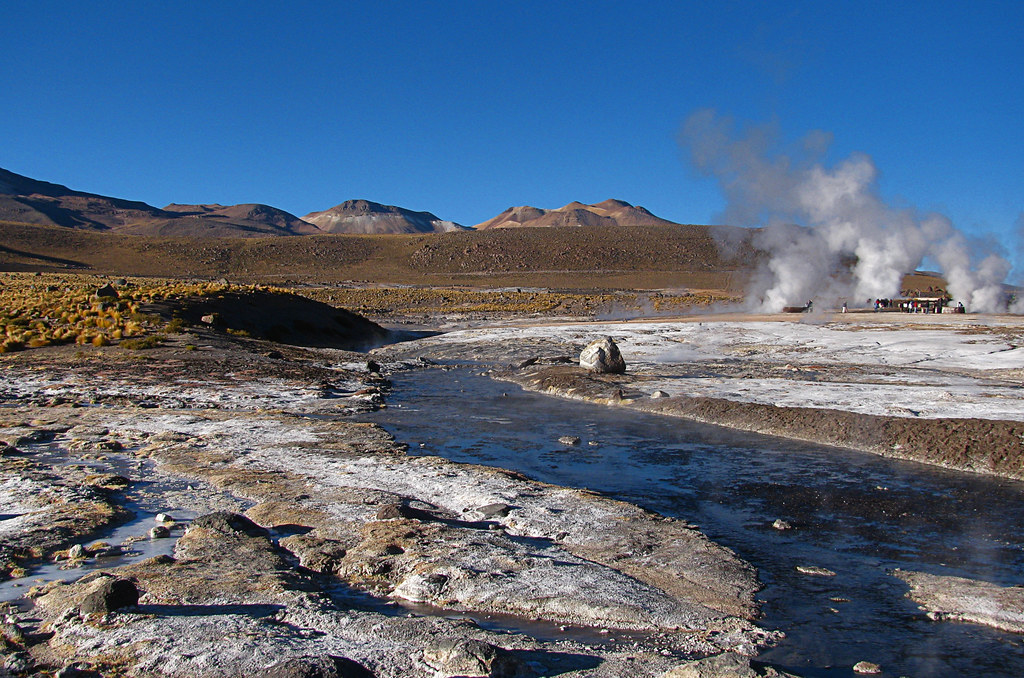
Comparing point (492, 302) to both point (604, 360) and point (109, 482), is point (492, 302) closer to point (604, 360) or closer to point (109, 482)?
point (604, 360)

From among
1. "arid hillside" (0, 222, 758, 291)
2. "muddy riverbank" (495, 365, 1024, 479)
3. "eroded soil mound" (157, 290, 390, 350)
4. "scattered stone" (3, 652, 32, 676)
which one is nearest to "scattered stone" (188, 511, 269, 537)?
"scattered stone" (3, 652, 32, 676)

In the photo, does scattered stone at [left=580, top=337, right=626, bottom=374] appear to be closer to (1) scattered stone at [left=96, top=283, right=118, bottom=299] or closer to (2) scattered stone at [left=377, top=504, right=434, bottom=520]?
(2) scattered stone at [left=377, top=504, right=434, bottom=520]

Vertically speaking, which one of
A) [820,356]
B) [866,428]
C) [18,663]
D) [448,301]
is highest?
[448,301]

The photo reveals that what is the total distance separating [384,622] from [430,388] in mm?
15151

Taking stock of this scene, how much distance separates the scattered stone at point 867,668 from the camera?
540 cm

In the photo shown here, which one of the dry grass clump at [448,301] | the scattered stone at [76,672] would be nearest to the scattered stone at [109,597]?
the scattered stone at [76,672]

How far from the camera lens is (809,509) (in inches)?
373

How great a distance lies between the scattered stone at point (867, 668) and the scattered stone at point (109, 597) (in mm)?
5257

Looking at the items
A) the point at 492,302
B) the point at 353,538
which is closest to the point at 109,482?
the point at 353,538

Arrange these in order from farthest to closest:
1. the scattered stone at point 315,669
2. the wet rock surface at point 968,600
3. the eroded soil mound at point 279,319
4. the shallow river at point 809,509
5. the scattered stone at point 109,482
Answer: the eroded soil mound at point 279,319, the scattered stone at point 109,482, the wet rock surface at point 968,600, the shallow river at point 809,509, the scattered stone at point 315,669

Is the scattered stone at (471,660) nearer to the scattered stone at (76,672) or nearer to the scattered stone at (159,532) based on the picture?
the scattered stone at (76,672)

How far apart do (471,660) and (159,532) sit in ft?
13.8

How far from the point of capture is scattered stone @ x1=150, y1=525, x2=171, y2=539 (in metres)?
7.76

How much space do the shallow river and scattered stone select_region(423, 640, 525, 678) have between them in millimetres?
1882
